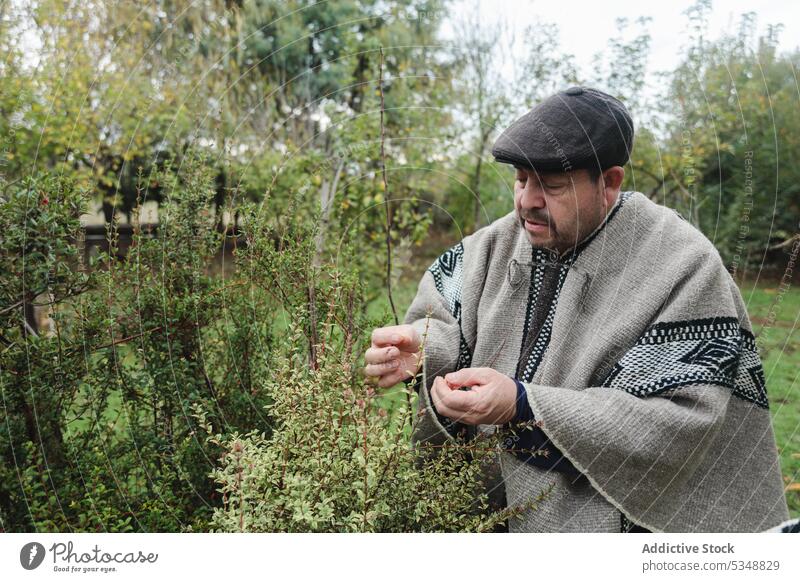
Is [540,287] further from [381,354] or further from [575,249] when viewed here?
[381,354]

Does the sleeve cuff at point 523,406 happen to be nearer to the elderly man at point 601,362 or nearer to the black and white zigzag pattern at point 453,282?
the elderly man at point 601,362

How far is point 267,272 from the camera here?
1.95 m

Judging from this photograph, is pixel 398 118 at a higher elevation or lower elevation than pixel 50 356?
higher

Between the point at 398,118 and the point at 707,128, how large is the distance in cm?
142

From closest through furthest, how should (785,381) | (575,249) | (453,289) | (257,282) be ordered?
(575,249) < (453,289) < (257,282) < (785,381)

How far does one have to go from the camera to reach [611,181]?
5.22 ft

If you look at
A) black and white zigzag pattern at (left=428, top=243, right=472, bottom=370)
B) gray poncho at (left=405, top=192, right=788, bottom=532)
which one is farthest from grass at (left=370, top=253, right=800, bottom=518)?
gray poncho at (left=405, top=192, right=788, bottom=532)

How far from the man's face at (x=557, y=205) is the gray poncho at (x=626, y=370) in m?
0.07

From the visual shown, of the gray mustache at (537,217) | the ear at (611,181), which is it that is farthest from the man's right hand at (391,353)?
the ear at (611,181)

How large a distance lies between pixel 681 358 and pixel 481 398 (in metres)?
0.44

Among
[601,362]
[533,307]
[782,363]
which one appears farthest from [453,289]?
[782,363]

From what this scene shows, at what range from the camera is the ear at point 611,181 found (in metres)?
1.56
